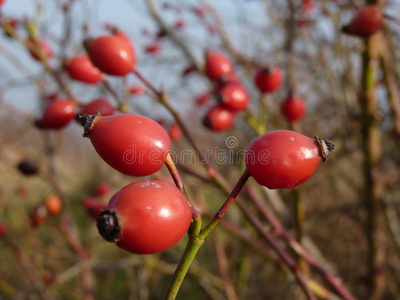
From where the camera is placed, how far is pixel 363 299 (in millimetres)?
2180

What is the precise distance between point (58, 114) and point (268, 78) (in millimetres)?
1021

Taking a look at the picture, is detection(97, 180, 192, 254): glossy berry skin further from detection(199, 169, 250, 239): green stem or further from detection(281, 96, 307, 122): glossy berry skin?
detection(281, 96, 307, 122): glossy berry skin

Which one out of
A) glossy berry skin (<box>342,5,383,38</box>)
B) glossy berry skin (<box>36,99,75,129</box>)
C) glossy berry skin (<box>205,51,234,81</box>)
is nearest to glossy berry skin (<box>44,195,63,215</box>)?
glossy berry skin (<box>36,99,75,129</box>)

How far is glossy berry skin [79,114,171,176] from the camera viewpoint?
28.2 inches

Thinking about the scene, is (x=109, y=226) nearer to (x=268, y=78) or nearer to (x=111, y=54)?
(x=111, y=54)

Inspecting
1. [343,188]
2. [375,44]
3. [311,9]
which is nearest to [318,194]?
[343,188]

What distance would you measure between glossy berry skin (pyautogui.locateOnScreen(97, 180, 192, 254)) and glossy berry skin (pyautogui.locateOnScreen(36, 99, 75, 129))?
0.86 meters

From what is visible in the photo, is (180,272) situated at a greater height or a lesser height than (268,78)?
greater

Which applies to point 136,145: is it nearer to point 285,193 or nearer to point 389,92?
point 389,92

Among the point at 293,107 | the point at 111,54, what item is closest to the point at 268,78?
the point at 293,107

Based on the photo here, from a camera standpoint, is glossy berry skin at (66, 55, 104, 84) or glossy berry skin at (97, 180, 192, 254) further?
glossy berry skin at (66, 55, 104, 84)

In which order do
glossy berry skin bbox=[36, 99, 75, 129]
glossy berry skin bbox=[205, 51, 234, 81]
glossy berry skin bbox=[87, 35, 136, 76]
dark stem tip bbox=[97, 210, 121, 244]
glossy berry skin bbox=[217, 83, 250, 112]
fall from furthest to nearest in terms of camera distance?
glossy berry skin bbox=[205, 51, 234, 81]
glossy berry skin bbox=[217, 83, 250, 112]
glossy berry skin bbox=[36, 99, 75, 129]
glossy berry skin bbox=[87, 35, 136, 76]
dark stem tip bbox=[97, 210, 121, 244]

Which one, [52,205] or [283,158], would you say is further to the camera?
[52,205]

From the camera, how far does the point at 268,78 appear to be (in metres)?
1.83
